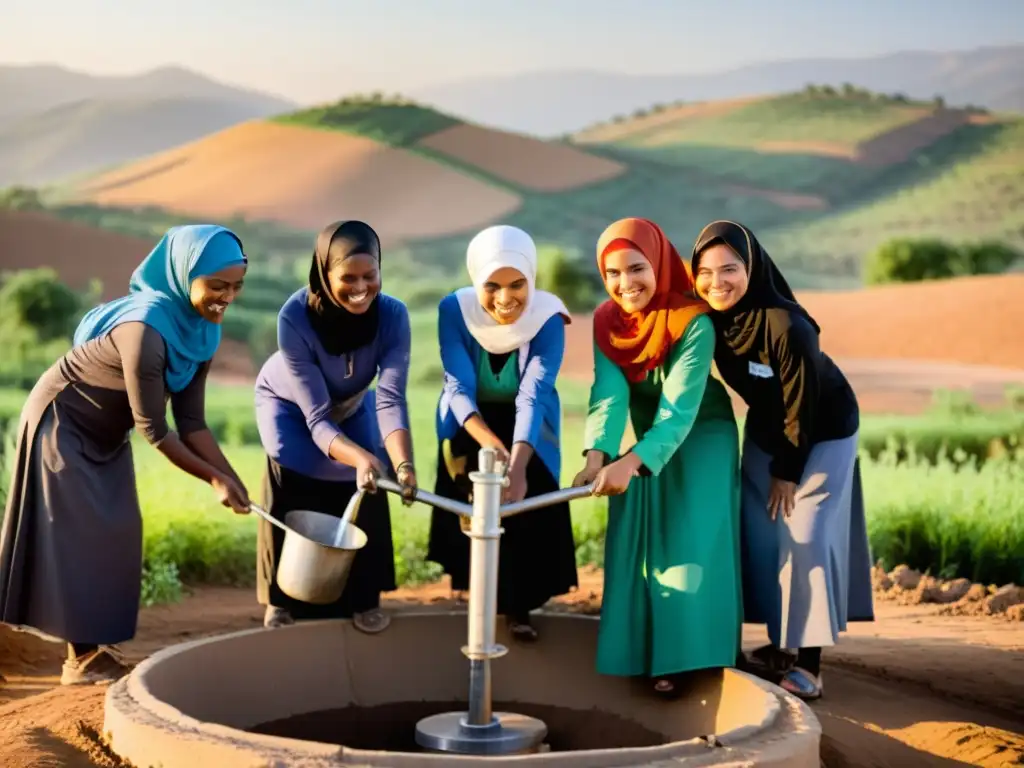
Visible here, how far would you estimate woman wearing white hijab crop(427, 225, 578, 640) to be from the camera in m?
3.90

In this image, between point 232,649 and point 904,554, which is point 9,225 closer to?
point 904,554

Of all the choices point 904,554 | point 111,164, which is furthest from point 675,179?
point 904,554

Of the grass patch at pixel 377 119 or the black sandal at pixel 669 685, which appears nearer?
the black sandal at pixel 669 685

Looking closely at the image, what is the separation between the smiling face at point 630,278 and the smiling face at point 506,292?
26cm

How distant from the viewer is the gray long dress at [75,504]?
4.08 m

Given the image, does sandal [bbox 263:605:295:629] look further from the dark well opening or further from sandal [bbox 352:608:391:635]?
the dark well opening

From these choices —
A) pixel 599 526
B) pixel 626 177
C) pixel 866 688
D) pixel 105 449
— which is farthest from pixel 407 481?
pixel 626 177

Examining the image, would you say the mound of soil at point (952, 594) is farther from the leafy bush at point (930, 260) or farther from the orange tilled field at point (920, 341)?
the leafy bush at point (930, 260)

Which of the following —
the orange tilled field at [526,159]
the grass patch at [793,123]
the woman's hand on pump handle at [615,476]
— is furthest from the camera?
the orange tilled field at [526,159]

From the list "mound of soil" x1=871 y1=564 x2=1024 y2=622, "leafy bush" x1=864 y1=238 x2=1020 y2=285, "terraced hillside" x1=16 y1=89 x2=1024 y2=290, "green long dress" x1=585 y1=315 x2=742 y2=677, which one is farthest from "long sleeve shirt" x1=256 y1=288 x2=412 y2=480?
"leafy bush" x1=864 y1=238 x2=1020 y2=285

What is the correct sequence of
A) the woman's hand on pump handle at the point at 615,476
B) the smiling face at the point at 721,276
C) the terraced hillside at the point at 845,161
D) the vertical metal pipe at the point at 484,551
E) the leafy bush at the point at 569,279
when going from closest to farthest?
1. the vertical metal pipe at the point at 484,551
2. the woman's hand on pump handle at the point at 615,476
3. the smiling face at the point at 721,276
4. the leafy bush at the point at 569,279
5. the terraced hillside at the point at 845,161

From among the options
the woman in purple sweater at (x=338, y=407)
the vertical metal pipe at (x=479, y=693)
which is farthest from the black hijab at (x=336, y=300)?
the vertical metal pipe at (x=479, y=693)

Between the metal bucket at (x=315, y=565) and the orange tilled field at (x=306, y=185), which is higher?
the orange tilled field at (x=306, y=185)

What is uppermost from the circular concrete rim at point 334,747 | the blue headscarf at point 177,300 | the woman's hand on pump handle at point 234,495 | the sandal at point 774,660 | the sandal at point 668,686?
the blue headscarf at point 177,300
